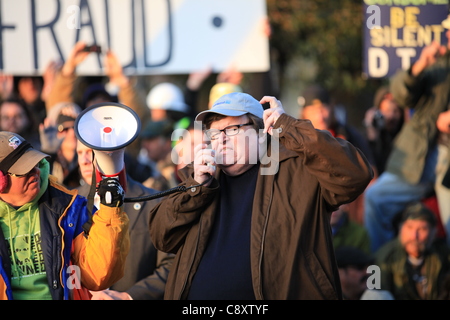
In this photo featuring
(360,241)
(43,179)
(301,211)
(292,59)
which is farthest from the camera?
(292,59)

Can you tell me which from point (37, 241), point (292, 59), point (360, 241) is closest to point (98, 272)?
point (37, 241)

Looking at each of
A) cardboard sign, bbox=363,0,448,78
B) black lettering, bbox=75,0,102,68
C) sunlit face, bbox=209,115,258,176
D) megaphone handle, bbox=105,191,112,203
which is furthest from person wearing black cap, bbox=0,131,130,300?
cardboard sign, bbox=363,0,448,78

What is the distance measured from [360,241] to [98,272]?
3379 mm

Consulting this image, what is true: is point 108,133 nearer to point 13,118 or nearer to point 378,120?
point 13,118

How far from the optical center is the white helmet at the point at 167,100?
8180 millimetres

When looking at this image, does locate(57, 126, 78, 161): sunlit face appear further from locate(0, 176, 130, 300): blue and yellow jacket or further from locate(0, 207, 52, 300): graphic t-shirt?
locate(0, 207, 52, 300): graphic t-shirt

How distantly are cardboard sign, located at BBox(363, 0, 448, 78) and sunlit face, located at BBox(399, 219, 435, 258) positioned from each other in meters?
1.43

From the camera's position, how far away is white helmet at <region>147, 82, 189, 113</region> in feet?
26.8

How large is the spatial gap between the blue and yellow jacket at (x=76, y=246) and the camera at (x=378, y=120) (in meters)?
4.29

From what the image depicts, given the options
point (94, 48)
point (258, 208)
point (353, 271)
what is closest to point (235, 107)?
point (258, 208)

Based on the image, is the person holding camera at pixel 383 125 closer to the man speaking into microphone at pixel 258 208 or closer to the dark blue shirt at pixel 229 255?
the man speaking into microphone at pixel 258 208
